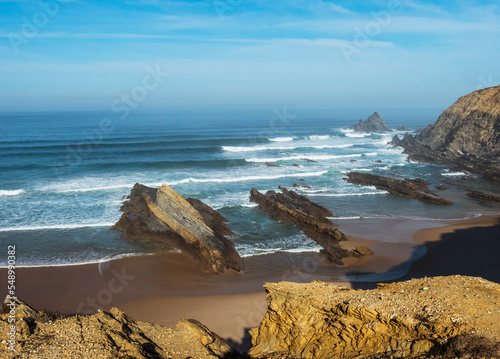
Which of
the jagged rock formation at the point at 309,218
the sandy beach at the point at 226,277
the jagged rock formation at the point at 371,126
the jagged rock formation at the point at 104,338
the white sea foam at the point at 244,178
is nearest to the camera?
the jagged rock formation at the point at 104,338

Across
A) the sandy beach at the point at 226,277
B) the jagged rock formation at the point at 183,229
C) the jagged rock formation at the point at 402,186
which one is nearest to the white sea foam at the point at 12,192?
the jagged rock formation at the point at 183,229

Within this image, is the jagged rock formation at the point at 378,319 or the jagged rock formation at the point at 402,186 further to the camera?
the jagged rock formation at the point at 402,186

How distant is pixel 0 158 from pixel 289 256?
3727 centimetres

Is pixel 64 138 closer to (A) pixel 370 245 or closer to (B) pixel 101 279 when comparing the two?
(B) pixel 101 279

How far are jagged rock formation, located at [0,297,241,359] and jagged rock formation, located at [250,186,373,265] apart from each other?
10.5 meters

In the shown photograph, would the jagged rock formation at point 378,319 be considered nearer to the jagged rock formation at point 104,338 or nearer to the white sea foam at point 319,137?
the jagged rock formation at point 104,338

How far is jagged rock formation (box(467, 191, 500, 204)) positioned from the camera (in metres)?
26.8

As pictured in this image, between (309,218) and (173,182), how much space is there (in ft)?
50.8

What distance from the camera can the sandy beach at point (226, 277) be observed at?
40.2ft

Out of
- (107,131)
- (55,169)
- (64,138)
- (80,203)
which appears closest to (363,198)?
(80,203)

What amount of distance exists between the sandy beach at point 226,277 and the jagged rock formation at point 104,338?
10.9 ft

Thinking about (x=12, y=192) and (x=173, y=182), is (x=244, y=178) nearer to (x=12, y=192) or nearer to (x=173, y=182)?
(x=173, y=182)

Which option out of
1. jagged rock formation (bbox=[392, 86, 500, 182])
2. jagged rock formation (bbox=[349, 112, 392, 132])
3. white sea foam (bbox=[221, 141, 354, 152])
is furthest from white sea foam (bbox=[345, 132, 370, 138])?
jagged rock formation (bbox=[392, 86, 500, 182])

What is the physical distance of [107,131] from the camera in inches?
2530
